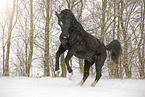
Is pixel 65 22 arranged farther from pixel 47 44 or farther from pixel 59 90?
pixel 47 44

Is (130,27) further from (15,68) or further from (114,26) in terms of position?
(15,68)

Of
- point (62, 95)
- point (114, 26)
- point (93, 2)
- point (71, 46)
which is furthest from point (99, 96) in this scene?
point (93, 2)

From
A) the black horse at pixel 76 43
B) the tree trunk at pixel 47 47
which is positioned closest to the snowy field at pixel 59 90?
the black horse at pixel 76 43

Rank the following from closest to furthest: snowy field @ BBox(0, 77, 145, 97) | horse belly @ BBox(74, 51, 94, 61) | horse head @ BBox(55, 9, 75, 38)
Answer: snowy field @ BBox(0, 77, 145, 97), horse head @ BBox(55, 9, 75, 38), horse belly @ BBox(74, 51, 94, 61)

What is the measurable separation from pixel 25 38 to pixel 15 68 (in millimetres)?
8275

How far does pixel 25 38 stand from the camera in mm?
11680

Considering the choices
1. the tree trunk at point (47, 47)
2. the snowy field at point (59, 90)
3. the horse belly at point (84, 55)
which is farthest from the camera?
the tree trunk at point (47, 47)

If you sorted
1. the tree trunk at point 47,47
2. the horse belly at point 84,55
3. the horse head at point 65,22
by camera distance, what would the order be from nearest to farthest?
1. the horse head at point 65,22
2. the horse belly at point 84,55
3. the tree trunk at point 47,47

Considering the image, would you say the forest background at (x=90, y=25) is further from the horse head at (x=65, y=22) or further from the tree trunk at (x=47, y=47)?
the horse head at (x=65, y=22)

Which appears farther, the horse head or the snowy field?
the horse head

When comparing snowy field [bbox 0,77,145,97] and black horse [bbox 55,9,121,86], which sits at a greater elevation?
black horse [bbox 55,9,121,86]

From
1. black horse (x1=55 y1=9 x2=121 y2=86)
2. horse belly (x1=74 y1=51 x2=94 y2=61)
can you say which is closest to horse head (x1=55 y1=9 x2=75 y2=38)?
black horse (x1=55 y1=9 x2=121 y2=86)

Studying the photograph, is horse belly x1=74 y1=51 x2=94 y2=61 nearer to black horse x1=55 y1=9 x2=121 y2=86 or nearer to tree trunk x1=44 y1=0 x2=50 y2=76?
black horse x1=55 y1=9 x2=121 y2=86

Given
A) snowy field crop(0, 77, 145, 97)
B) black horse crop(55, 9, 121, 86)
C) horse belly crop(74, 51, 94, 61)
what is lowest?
snowy field crop(0, 77, 145, 97)
